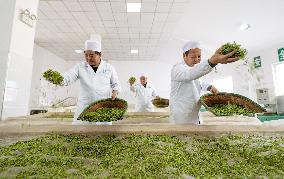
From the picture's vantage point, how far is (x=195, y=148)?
1392 mm

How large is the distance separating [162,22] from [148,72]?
514cm

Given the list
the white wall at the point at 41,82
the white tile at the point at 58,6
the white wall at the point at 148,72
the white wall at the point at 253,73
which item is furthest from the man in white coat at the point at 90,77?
the white wall at the point at 148,72

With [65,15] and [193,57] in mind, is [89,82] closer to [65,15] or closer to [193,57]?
[193,57]

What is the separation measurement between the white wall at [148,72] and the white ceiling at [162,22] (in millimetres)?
2750

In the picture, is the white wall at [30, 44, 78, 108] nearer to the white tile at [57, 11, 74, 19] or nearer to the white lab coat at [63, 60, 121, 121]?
the white tile at [57, 11, 74, 19]

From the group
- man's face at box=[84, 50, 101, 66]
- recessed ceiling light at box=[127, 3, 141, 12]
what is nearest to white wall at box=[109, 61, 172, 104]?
recessed ceiling light at box=[127, 3, 141, 12]

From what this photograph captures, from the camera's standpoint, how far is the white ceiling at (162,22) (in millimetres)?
5641

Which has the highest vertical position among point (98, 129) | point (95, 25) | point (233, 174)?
point (95, 25)

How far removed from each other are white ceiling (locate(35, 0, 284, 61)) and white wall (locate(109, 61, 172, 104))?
275 cm

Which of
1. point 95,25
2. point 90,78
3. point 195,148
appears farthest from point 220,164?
point 95,25

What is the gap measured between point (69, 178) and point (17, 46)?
2.56 metres

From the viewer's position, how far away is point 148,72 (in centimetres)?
1184

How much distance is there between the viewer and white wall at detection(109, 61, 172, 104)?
11.7 metres

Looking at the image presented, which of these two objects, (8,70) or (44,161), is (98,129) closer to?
(44,161)
